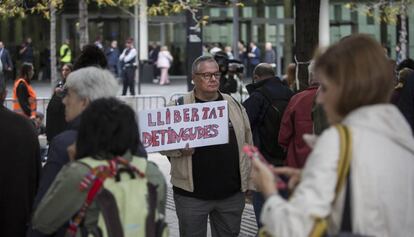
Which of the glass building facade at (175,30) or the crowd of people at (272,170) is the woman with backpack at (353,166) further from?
the glass building facade at (175,30)

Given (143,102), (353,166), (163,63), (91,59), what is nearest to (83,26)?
(143,102)

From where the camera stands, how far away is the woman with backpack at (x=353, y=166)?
3023mm

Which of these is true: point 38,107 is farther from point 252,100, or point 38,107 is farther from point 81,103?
point 81,103

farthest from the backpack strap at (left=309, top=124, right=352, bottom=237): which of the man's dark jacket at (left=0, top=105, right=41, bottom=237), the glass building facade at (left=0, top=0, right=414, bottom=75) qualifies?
the glass building facade at (left=0, top=0, right=414, bottom=75)

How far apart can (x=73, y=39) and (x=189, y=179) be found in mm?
34144

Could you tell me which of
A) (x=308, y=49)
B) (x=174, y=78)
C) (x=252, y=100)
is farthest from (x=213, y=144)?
(x=174, y=78)

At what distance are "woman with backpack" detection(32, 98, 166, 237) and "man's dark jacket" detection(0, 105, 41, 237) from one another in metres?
1.13

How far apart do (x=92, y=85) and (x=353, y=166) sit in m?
1.65

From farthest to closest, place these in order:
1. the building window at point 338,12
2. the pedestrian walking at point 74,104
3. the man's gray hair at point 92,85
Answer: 1. the building window at point 338,12
2. the man's gray hair at point 92,85
3. the pedestrian walking at point 74,104

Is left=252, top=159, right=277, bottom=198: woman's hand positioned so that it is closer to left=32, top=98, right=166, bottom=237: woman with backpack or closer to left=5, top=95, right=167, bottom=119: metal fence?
left=32, top=98, right=166, bottom=237: woman with backpack

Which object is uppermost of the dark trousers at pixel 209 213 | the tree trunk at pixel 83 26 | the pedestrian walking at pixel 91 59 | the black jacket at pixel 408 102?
the tree trunk at pixel 83 26

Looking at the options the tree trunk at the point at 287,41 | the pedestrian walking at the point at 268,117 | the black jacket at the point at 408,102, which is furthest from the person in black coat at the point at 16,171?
the tree trunk at the point at 287,41

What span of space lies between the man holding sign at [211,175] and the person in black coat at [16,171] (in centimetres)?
151

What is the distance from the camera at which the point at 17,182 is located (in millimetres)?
4824
